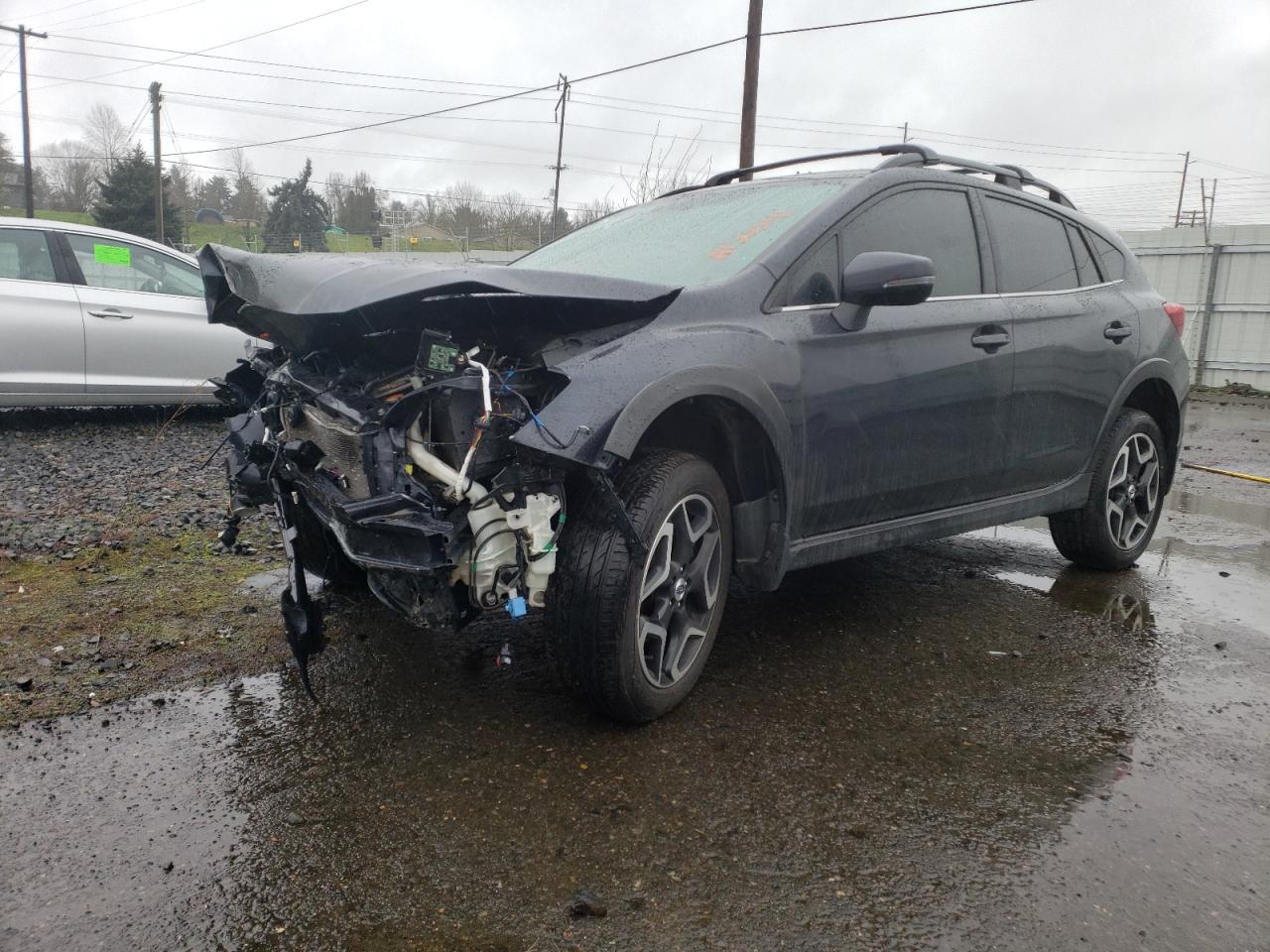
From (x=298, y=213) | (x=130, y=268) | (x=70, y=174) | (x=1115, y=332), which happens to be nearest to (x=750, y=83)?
(x=130, y=268)

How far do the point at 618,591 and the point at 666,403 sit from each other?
1.80ft

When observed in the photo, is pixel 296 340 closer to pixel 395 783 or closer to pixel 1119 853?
pixel 395 783

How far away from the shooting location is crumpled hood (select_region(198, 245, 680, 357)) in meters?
2.56

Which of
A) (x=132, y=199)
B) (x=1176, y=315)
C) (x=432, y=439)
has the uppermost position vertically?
(x=132, y=199)

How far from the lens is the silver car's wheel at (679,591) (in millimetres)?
2846

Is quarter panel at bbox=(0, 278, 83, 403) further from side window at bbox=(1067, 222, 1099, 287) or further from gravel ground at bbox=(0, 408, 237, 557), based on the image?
side window at bbox=(1067, 222, 1099, 287)

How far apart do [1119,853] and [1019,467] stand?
2.06m

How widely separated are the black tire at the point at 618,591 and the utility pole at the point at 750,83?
13358 millimetres

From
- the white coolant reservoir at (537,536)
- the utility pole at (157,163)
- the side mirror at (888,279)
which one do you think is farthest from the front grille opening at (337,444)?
the utility pole at (157,163)

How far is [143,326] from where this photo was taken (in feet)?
24.2

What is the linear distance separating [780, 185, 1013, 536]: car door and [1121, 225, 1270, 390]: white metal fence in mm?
13568

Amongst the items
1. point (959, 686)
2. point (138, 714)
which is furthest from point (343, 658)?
point (959, 686)

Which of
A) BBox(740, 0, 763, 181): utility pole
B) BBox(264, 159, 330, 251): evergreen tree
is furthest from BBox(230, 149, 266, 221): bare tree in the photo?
BBox(740, 0, 763, 181): utility pole

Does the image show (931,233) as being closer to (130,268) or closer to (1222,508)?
(1222,508)
